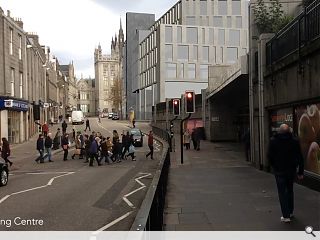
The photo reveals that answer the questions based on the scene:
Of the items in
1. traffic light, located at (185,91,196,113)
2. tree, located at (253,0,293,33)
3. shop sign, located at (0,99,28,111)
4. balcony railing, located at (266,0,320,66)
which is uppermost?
tree, located at (253,0,293,33)

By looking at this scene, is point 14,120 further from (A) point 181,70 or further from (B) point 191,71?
(B) point 191,71

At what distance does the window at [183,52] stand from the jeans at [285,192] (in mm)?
65094

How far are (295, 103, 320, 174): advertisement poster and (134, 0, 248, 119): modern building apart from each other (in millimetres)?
58235

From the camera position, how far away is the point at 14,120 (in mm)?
38438

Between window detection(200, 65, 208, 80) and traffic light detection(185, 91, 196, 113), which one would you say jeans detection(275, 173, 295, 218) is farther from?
window detection(200, 65, 208, 80)

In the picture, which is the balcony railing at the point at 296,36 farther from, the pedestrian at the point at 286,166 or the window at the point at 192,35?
the window at the point at 192,35

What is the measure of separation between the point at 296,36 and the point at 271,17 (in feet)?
16.8

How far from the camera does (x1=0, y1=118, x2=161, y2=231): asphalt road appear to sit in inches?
358

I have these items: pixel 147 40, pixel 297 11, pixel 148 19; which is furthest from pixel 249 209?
pixel 148 19

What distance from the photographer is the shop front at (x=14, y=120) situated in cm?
3448

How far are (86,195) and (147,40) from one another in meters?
72.7

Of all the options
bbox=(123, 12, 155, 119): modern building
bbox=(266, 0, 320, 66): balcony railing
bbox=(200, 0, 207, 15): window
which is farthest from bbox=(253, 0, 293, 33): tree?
bbox=(123, 12, 155, 119): modern building

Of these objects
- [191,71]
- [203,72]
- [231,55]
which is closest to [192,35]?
[191,71]
